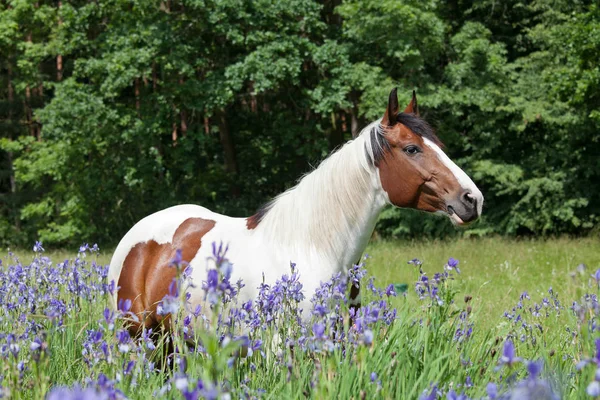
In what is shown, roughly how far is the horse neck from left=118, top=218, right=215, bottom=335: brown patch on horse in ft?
2.28

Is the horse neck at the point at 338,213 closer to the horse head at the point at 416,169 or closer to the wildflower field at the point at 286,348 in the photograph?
the horse head at the point at 416,169

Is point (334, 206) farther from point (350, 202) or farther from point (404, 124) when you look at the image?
point (404, 124)

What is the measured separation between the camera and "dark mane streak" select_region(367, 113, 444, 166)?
4.25 metres

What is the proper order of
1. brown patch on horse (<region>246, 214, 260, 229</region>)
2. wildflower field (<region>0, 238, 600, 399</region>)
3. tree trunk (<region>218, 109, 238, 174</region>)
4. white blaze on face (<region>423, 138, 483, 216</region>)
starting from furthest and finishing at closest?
1. tree trunk (<region>218, 109, 238, 174</region>)
2. brown patch on horse (<region>246, 214, 260, 229</region>)
3. white blaze on face (<region>423, 138, 483, 216</region>)
4. wildflower field (<region>0, 238, 600, 399</region>)

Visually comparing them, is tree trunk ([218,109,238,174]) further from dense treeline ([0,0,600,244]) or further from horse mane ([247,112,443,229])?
horse mane ([247,112,443,229])

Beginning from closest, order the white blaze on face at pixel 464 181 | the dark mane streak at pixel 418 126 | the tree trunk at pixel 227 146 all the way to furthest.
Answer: the white blaze on face at pixel 464 181 < the dark mane streak at pixel 418 126 < the tree trunk at pixel 227 146

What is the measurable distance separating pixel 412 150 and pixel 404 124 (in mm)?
197

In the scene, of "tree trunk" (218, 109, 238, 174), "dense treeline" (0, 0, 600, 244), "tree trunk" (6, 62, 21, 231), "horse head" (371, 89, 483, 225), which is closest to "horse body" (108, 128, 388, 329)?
"horse head" (371, 89, 483, 225)

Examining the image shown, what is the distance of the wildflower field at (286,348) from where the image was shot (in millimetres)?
2039

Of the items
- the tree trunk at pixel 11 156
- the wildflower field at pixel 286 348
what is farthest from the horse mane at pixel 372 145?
the tree trunk at pixel 11 156

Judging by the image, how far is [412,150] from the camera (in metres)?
4.27

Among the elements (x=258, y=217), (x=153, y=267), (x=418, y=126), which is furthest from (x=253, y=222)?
(x=418, y=126)

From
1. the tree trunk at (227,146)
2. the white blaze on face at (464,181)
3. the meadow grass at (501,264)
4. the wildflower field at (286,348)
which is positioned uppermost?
the white blaze on face at (464,181)

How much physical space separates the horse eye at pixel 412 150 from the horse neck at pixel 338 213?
230 millimetres
